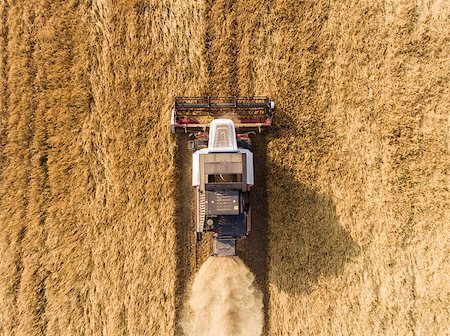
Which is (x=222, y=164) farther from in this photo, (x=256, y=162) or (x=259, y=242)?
(x=259, y=242)

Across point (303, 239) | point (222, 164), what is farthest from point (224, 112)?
point (303, 239)

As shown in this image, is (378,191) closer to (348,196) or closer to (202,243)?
(348,196)

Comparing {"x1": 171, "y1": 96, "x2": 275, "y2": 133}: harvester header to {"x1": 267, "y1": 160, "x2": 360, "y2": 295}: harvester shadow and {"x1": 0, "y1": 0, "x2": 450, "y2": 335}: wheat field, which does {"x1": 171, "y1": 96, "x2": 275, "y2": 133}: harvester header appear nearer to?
{"x1": 0, "y1": 0, "x2": 450, "y2": 335}: wheat field

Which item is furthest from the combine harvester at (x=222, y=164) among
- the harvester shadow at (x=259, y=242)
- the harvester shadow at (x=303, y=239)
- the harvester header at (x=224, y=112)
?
the harvester shadow at (x=303, y=239)

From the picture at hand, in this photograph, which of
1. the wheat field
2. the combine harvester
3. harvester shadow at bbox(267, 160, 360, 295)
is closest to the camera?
the combine harvester

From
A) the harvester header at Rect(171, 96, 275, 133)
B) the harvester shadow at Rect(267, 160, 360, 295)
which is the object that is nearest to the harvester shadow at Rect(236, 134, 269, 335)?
the harvester shadow at Rect(267, 160, 360, 295)

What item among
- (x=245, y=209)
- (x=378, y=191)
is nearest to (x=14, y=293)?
(x=245, y=209)

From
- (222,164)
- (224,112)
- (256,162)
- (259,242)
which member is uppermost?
(224,112)
